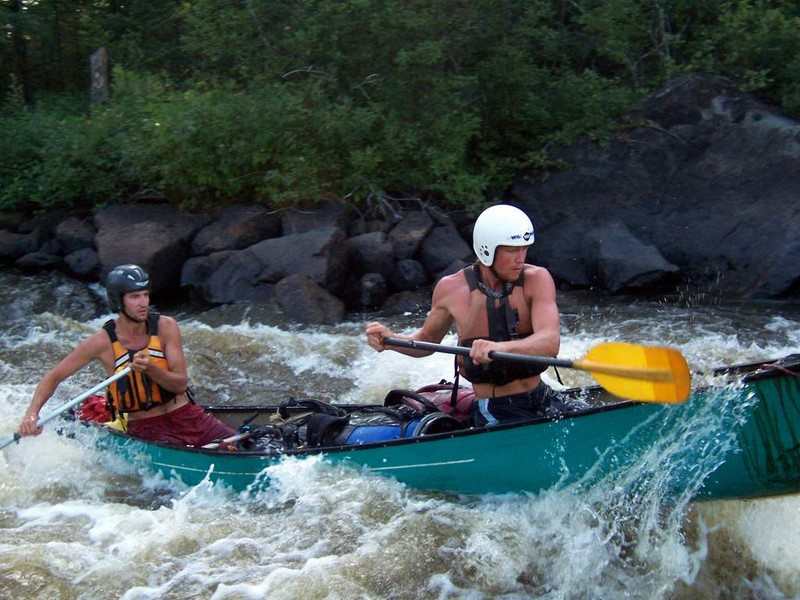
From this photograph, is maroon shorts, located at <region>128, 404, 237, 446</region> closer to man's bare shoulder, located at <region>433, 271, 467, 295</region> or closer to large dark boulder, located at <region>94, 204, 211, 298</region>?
man's bare shoulder, located at <region>433, 271, 467, 295</region>

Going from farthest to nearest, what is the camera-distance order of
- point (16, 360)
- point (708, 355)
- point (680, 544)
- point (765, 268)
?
point (765, 268) → point (16, 360) → point (708, 355) → point (680, 544)

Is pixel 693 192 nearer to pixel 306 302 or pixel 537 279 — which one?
pixel 306 302

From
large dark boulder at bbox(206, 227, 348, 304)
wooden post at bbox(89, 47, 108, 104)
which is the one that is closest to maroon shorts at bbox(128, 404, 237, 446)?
large dark boulder at bbox(206, 227, 348, 304)

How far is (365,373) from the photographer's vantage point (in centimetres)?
858

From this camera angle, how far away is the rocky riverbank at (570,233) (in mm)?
10422

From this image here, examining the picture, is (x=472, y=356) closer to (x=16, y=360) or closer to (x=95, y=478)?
(x=95, y=478)

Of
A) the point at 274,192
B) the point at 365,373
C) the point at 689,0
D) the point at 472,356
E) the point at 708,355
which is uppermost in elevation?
the point at 689,0

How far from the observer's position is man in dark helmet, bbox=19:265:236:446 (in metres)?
5.34

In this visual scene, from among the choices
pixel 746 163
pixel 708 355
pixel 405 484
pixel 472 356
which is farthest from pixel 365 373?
pixel 746 163

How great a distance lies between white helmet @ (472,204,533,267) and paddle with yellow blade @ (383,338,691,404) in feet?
1.61

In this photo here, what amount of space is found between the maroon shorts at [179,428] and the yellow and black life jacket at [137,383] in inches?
4.1

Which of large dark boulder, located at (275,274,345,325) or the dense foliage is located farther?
the dense foliage

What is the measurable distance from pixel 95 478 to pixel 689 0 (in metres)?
A: 10.8

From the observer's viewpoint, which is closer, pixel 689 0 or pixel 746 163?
pixel 746 163
